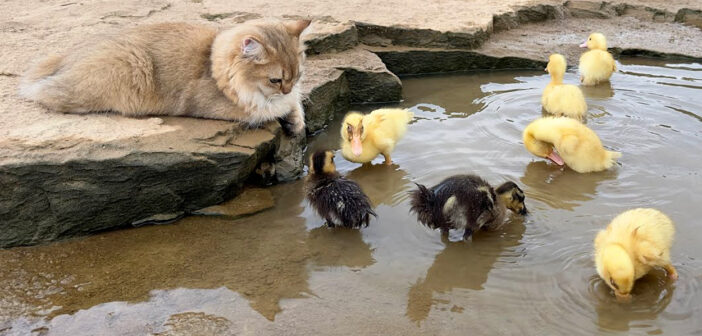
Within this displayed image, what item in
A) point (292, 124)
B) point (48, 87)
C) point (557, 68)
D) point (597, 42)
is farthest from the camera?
point (597, 42)

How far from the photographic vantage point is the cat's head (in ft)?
16.9

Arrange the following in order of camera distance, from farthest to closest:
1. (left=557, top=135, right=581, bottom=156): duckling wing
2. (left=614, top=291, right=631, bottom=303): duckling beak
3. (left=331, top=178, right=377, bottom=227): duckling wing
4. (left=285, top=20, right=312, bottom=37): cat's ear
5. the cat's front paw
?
the cat's front paw
(left=557, top=135, right=581, bottom=156): duckling wing
(left=285, top=20, right=312, bottom=37): cat's ear
(left=331, top=178, right=377, bottom=227): duckling wing
(left=614, top=291, right=631, bottom=303): duckling beak

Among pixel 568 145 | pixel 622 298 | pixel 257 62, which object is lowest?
pixel 622 298

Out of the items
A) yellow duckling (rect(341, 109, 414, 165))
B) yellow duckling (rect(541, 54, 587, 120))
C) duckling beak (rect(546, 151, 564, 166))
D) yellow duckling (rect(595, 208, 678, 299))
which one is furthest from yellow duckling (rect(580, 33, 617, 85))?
yellow duckling (rect(595, 208, 678, 299))

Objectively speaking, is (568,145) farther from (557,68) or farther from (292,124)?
(292,124)

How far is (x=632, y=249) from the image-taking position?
4074 mm

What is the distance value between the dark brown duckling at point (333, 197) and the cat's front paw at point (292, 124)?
0.81 metres

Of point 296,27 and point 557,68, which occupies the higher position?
point 296,27

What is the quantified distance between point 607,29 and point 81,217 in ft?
27.1

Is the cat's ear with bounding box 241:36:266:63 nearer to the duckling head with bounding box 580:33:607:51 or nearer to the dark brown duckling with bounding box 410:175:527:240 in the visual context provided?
the dark brown duckling with bounding box 410:175:527:240

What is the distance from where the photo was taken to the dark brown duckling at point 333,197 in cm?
483

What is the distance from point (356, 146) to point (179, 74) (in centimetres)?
171

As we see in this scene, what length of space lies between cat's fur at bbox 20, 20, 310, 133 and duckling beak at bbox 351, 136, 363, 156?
2.32 ft

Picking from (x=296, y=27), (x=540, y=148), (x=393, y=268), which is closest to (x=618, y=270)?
(x=393, y=268)
